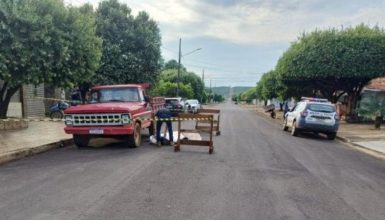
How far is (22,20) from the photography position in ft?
50.6

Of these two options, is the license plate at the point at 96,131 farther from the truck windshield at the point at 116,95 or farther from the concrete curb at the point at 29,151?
the truck windshield at the point at 116,95

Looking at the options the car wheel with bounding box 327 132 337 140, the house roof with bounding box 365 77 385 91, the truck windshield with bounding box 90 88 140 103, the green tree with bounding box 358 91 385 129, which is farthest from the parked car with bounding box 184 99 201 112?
the truck windshield with bounding box 90 88 140 103

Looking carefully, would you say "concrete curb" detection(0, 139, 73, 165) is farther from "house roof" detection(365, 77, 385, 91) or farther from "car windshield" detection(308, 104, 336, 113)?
"house roof" detection(365, 77, 385, 91)

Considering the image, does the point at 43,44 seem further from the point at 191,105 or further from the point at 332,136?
the point at 191,105

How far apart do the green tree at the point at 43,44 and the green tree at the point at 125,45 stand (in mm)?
9059

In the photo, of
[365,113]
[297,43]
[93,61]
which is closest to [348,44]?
[297,43]

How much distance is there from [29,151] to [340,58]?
2652 centimetres

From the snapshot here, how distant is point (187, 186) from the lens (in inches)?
320

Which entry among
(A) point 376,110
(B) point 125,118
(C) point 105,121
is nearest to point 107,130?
(C) point 105,121

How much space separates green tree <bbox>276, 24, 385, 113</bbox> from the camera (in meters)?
32.3

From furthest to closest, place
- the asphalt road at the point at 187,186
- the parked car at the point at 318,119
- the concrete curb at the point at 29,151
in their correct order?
the parked car at the point at 318,119 < the concrete curb at the point at 29,151 < the asphalt road at the point at 187,186

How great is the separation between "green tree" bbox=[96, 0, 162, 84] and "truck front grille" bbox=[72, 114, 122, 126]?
14.4 metres

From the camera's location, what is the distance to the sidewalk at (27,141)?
11.5 m

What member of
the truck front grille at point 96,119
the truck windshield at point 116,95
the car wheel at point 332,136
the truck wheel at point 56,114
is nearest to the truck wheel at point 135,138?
the truck front grille at point 96,119
